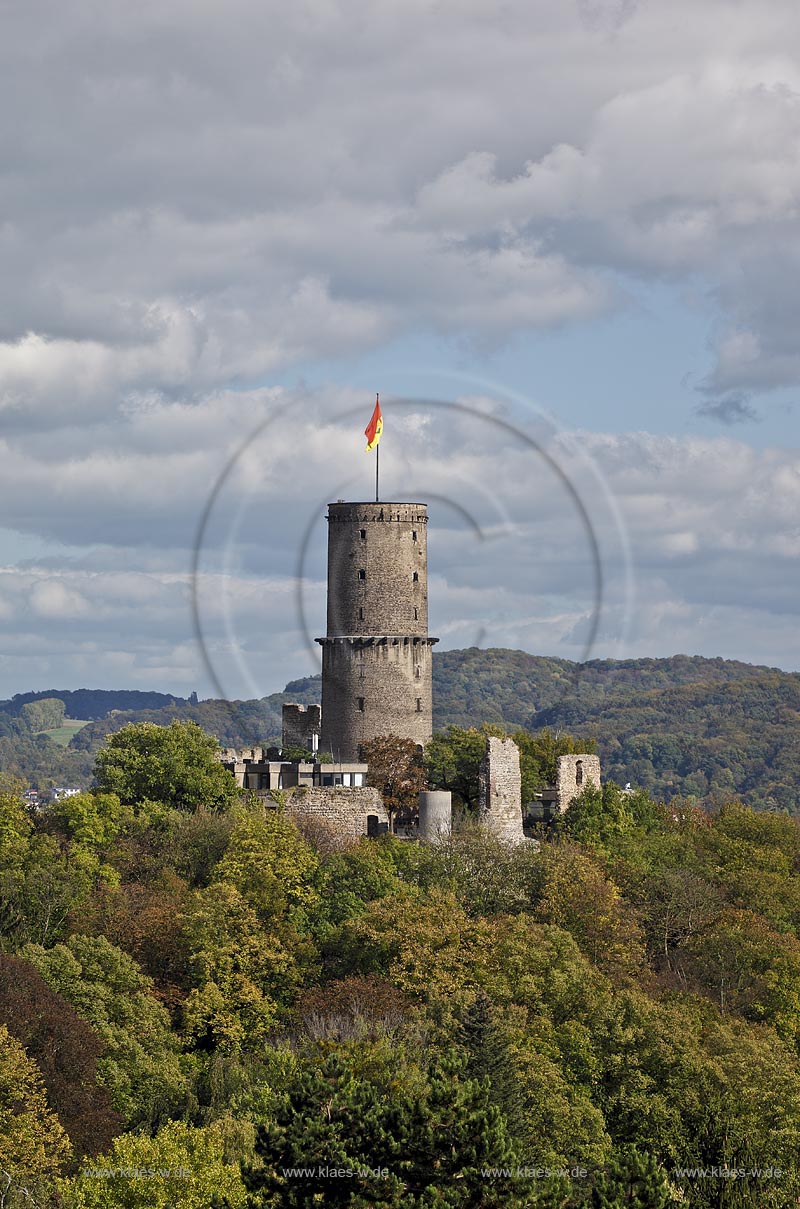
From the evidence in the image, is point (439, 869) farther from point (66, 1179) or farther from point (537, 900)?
point (66, 1179)

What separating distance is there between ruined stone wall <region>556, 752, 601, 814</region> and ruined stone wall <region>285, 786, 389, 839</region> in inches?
281

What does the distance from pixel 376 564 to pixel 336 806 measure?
31.9 feet

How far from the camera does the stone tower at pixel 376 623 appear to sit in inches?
3273

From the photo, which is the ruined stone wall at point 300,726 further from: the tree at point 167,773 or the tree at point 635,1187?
the tree at point 635,1187

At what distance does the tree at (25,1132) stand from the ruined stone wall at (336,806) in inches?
873

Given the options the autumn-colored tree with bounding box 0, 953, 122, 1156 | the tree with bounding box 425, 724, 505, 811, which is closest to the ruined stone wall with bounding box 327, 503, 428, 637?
the tree with bounding box 425, 724, 505, 811

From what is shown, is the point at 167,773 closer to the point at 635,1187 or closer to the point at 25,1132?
Answer: the point at 25,1132

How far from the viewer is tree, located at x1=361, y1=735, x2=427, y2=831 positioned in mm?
81438

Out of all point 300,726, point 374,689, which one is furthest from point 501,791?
point 300,726

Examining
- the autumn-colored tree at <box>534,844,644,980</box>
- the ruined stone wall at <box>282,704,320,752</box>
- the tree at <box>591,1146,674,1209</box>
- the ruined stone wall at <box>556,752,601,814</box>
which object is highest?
the ruined stone wall at <box>282,704,320,752</box>

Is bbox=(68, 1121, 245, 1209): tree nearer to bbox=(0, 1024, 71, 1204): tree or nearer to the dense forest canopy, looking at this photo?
the dense forest canopy

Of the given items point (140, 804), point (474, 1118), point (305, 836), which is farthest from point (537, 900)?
point (474, 1118)

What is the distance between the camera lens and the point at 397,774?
81.9 m

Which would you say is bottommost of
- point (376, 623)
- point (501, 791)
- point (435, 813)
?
point (435, 813)
